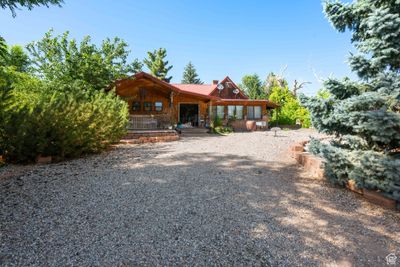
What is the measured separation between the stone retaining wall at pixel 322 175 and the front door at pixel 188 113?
14.1 metres

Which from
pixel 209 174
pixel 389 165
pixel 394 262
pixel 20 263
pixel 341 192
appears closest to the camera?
pixel 20 263

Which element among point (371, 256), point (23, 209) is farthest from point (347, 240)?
point (23, 209)

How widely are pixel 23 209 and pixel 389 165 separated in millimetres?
5567

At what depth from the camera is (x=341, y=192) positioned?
392 cm

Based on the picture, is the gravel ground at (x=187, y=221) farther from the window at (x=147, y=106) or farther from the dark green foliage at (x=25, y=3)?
the window at (x=147, y=106)

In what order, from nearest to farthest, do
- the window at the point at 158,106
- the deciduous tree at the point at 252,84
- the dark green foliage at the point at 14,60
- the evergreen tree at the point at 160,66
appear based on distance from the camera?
the dark green foliage at the point at 14,60 → the window at the point at 158,106 → the evergreen tree at the point at 160,66 → the deciduous tree at the point at 252,84

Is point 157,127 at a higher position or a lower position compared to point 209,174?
higher

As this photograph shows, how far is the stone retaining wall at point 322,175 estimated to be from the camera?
3336mm

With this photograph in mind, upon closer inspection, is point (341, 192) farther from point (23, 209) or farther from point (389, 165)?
point (23, 209)

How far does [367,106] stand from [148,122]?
10.7 m

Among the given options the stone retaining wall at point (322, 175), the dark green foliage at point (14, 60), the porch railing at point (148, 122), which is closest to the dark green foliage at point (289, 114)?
the porch railing at point (148, 122)

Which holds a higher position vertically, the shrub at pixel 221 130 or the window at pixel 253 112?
the window at pixel 253 112

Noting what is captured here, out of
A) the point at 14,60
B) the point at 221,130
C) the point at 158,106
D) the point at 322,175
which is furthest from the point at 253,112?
the point at 14,60

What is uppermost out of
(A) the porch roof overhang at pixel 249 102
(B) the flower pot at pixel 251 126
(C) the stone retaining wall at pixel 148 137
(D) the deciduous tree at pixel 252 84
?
(D) the deciduous tree at pixel 252 84
